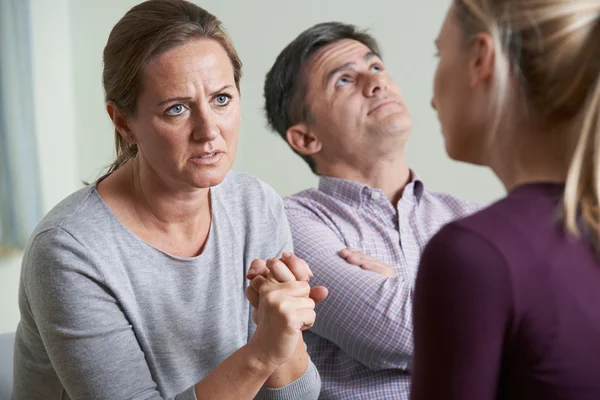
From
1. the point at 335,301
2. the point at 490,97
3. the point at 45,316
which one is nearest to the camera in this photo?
the point at 490,97

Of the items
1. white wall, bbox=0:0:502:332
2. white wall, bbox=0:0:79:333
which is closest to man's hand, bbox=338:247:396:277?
white wall, bbox=0:0:502:332

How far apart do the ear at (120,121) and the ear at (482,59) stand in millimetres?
790

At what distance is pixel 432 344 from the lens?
34.4 inches

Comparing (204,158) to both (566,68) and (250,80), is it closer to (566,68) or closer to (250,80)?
(566,68)

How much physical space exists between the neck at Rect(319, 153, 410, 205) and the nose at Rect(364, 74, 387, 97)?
7.5 inches

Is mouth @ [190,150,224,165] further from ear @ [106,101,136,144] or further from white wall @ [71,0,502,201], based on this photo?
white wall @ [71,0,502,201]

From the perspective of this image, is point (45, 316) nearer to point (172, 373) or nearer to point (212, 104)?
point (172, 373)

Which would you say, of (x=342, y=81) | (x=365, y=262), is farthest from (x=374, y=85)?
(x=365, y=262)

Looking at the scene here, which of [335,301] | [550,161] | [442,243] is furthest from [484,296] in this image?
[335,301]

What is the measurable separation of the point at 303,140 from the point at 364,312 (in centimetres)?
71

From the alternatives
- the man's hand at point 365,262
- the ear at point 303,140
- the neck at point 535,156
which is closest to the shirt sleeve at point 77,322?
the man's hand at point 365,262

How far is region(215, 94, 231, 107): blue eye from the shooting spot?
148 centimetres

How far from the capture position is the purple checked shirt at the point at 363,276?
1.74m

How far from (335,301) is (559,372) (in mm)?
987
